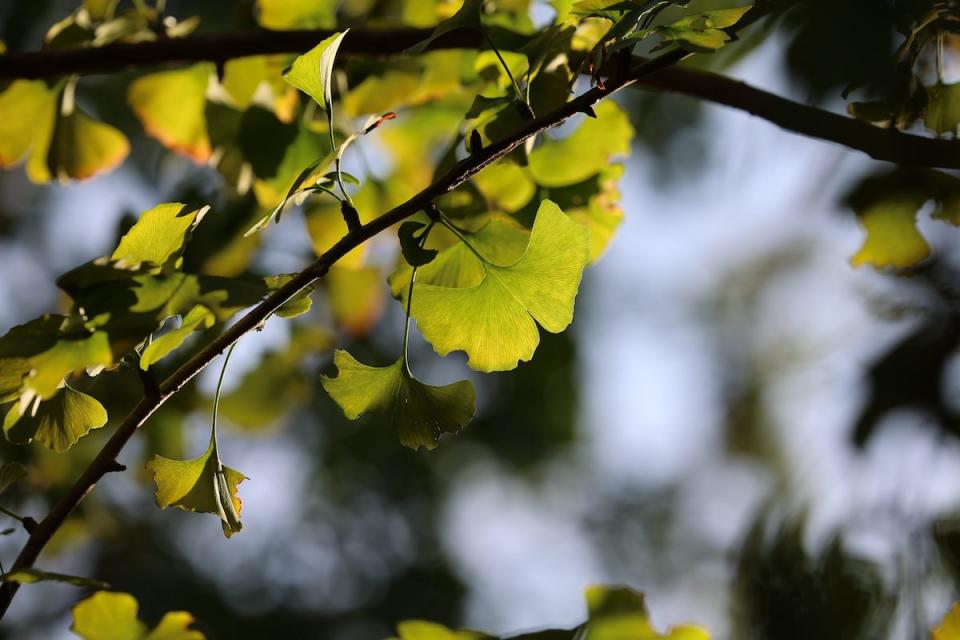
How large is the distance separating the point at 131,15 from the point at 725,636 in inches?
26.6

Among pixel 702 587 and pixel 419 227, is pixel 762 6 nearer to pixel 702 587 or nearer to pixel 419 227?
pixel 419 227

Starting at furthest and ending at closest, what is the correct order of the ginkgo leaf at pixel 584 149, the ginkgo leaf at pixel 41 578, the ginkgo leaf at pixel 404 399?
the ginkgo leaf at pixel 584 149 < the ginkgo leaf at pixel 404 399 < the ginkgo leaf at pixel 41 578

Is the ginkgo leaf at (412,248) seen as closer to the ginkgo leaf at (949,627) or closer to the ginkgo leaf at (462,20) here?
the ginkgo leaf at (462,20)

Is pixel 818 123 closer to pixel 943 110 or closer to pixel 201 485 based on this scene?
pixel 943 110

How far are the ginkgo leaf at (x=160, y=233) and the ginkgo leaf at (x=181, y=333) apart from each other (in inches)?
1.6

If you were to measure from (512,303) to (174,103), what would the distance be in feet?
1.40

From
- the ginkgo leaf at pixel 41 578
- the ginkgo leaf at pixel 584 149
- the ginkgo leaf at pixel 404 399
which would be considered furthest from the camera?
the ginkgo leaf at pixel 584 149

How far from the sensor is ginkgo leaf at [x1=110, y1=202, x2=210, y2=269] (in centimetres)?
38

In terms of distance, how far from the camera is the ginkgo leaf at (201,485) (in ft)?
1.38

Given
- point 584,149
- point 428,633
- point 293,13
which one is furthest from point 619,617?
point 293,13

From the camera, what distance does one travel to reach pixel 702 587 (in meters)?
1.81

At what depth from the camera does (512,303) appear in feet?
1.41

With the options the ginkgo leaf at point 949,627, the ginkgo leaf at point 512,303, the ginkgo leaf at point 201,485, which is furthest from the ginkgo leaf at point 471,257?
the ginkgo leaf at point 949,627

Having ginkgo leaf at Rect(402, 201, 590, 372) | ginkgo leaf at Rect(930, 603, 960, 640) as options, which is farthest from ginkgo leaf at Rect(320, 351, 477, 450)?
ginkgo leaf at Rect(930, 603, 960, 640)
